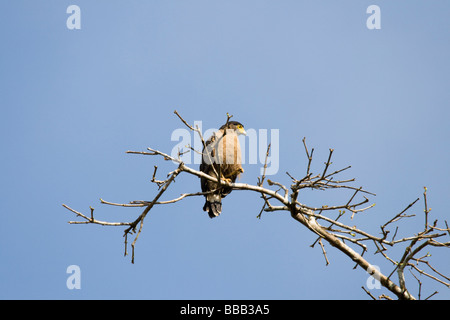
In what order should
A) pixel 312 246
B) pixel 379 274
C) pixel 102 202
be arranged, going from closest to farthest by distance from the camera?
pixel 102 202
pixel 379 274
pixel 312 246

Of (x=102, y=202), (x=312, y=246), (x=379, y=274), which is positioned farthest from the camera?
(x=312, y=246)

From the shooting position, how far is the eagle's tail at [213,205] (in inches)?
223

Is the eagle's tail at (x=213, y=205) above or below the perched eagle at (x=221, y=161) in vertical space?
below

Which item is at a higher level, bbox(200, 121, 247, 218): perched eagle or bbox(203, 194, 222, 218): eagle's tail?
bbox(200, 121, 247, 218): perched eagle

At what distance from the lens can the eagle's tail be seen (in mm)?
5656

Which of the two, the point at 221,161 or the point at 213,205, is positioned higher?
the point at 221,161

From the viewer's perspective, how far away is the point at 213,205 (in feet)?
18.6
